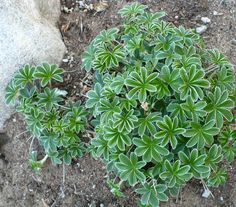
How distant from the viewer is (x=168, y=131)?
6.22 feet

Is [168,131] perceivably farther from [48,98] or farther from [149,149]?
[48,98]

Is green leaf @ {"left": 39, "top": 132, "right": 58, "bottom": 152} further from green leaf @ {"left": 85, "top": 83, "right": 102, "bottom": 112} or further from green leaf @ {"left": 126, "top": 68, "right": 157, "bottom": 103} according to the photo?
green leaf @ {"left": 126, "top": 68, "right": 157, "bottom": 103}

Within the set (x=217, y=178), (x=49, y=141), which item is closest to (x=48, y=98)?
(x=49, y=141)

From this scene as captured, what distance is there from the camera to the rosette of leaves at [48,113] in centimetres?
215

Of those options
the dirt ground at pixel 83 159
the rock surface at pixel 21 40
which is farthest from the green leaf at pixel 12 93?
the dirt ground at pixel 83 159

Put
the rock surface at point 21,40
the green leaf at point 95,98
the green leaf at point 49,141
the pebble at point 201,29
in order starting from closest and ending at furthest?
the green leaf at point 95,98
the green leaf at point 49,141
the rock surface at point 21,40
the pebble at point 201,29

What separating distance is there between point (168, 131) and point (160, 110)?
151 mm

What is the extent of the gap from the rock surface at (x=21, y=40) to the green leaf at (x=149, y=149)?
0.74 metres

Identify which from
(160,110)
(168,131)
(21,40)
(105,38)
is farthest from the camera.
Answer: (21,40)

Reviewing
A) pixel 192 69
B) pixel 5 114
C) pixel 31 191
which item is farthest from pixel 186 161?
pixel 5 114

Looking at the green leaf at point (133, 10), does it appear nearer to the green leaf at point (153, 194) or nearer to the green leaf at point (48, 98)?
the green leaf at point (48, 98)

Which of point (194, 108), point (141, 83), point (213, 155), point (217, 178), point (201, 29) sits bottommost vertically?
point (217, 178)

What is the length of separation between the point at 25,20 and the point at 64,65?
12.0 inches

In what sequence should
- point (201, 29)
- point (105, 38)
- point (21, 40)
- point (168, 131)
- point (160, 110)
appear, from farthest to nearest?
point (201, 29), point (21, 40), point (105, 38), point (160, 110), point (168, 131)
